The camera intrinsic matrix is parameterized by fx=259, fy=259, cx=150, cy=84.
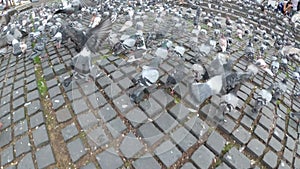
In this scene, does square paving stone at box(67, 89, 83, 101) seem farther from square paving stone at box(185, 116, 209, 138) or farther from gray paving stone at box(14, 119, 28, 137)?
square paving stone at box(185, 116, 209, 138)

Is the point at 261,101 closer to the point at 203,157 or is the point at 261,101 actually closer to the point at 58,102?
the point at 203,157

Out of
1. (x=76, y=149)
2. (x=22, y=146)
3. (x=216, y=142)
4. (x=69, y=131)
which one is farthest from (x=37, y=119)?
(x=216, y=142)

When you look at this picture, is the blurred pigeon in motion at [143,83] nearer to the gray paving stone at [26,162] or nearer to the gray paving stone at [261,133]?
the gray paving stone at [26,162]

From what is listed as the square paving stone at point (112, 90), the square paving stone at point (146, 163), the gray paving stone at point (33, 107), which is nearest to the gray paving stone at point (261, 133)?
the square paving stone at point (146, 163)

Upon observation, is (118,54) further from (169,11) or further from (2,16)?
(2,16)

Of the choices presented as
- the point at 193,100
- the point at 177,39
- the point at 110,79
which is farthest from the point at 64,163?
the point at 177,39

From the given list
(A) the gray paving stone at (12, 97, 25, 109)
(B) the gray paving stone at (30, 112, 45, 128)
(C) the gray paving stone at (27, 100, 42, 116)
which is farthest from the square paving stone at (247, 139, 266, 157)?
(A) the gray paving stone at (12, 97, 25, 109)
